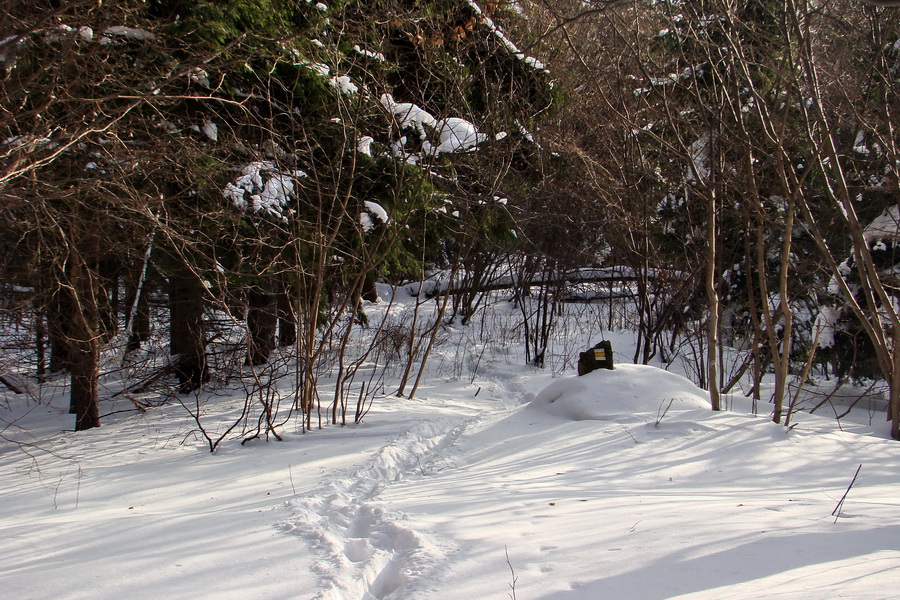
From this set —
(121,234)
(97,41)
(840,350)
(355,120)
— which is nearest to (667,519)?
(355,120)

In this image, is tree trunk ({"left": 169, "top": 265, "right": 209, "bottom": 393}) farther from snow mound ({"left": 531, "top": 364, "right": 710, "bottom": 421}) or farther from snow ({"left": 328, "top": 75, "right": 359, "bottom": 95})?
snow mound ({"left": 531, "top": 364, "right": 710, "bottom": 421})

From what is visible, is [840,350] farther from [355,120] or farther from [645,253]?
[355,120]

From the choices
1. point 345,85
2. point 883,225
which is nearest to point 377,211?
point 345,85

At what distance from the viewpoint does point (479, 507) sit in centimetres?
363

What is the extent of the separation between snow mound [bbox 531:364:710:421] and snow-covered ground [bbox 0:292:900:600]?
2cm

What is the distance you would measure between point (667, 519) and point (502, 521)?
85cm

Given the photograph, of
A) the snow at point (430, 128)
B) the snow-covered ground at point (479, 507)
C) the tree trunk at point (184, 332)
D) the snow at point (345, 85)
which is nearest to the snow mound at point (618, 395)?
the snow-covered ground at point (479, 507)

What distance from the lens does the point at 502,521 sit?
3.35 m

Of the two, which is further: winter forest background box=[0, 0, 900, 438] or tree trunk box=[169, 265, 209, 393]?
tree trunk box=[169, 265, 209, 393]

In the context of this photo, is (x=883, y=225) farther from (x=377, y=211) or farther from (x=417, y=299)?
(x=377, y=211)

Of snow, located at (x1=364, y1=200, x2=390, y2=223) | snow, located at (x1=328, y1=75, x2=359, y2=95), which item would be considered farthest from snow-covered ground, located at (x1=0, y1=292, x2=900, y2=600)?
snow, located at (x1=328, y1=75, x2=359, y2=95)

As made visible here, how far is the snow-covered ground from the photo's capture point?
266 centimetres

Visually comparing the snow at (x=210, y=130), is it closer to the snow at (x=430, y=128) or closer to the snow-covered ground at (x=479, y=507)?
the snow at (x=430, y=128)

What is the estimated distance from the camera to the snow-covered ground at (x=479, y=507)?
266 centimetres
